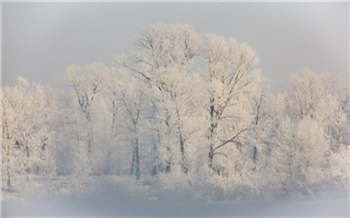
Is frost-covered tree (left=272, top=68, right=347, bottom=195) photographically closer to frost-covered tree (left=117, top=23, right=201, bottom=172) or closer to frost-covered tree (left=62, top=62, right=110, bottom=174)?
frost-covered tree (left=117, top=23, right=201, bottom=172)

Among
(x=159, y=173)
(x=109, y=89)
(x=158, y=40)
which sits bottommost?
(x=159, y=173)

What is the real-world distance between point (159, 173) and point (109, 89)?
120 centimetres

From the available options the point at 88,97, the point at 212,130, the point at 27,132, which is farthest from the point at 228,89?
the point at 27,132

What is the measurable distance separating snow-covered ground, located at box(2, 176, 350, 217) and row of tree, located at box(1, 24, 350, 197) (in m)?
0.22

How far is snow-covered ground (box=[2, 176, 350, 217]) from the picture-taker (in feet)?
20.7

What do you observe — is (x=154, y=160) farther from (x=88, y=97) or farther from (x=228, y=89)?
(x=228, y=89)

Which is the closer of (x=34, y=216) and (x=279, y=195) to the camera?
(x=34, y=216)

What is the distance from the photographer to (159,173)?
6.58 meters

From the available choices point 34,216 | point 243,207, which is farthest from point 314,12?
point 34,216

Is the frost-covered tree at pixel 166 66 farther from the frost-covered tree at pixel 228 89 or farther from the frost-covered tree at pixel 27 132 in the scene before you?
the frost-covered tree at pixel 27 132

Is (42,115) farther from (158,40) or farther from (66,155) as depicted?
(158,40)

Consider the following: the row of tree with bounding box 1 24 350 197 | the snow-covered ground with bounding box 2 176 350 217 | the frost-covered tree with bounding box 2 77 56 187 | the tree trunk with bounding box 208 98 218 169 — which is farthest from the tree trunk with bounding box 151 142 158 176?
the frost-covered tree with bounding box 2 77 56 187

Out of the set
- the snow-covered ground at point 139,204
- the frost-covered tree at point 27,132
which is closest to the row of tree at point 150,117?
the frost-covered tree at point 27,132

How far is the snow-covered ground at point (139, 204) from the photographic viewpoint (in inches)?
248
